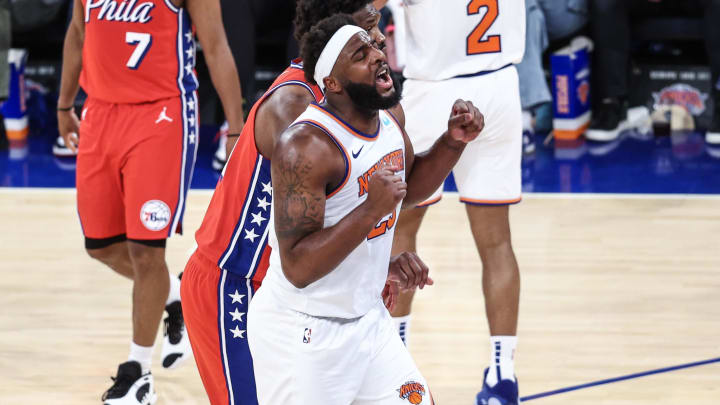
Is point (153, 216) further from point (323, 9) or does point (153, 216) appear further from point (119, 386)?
point (323, 9)

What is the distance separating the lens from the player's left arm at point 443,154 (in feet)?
10.2

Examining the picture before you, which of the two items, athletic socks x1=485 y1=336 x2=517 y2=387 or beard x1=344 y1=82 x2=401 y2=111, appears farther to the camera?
athletic socks x1=485 y1=336 x2=517 y2=387

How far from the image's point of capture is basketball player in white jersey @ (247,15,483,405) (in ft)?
8.94

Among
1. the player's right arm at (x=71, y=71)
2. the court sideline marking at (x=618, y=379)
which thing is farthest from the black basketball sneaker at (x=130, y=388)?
the court sideline marking at (x=618, y=379)

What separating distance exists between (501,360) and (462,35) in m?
1.24

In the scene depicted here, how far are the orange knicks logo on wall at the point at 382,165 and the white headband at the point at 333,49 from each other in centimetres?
26

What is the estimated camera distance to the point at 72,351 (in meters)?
5.00

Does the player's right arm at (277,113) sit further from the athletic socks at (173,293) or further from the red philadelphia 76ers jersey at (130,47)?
the athletic socks at (173,293)

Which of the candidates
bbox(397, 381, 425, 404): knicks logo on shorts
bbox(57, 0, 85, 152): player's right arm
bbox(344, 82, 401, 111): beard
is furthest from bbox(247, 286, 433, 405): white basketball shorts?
bbox(57, 0, 85, 152): player's right arm

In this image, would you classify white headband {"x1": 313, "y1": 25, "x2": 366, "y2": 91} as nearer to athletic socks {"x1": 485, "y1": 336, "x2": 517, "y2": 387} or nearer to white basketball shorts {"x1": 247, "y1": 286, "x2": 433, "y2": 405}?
white basketball shorts {"x1": 247, "y1": 286, "x2": 433, "y2": 405}

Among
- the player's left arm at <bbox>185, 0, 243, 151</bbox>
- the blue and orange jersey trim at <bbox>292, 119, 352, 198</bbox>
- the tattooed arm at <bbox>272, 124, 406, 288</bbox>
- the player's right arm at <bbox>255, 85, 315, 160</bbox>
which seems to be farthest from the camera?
the player's left arm at <bbox>185, 0, 243, 151</bbox>

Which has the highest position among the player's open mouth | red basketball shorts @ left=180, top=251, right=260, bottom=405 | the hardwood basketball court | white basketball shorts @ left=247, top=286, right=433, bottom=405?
the player's open mouth

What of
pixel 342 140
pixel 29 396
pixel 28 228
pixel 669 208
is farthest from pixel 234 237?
pixel 669 208

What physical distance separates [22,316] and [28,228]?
4.63 ft
